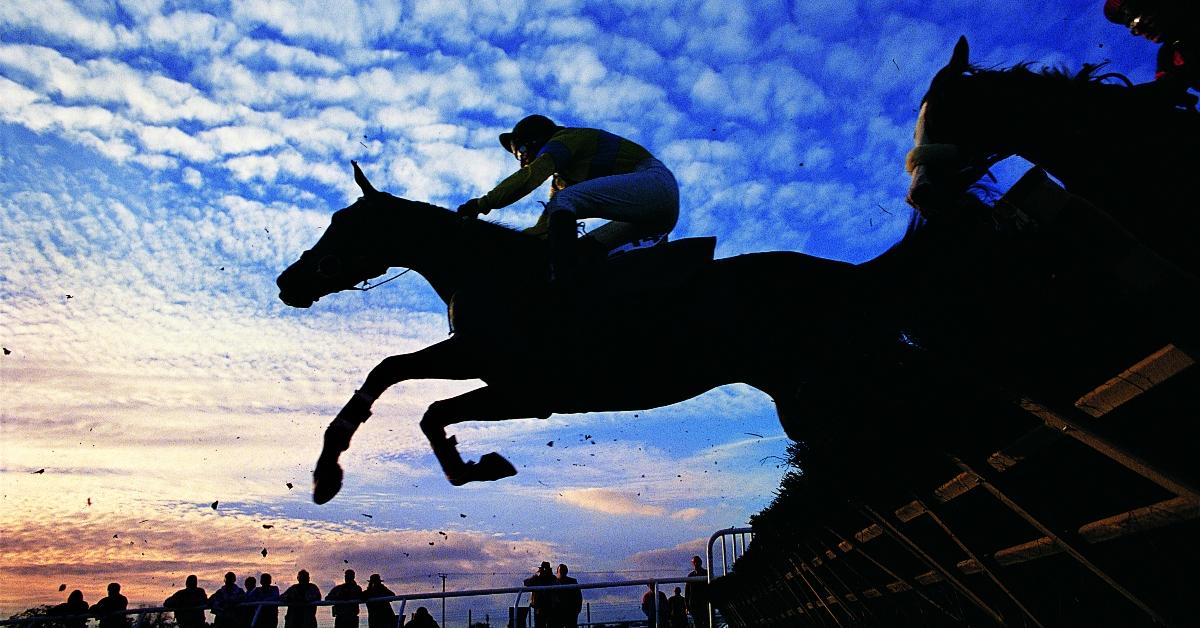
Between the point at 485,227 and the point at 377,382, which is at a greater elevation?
the point at 485,227

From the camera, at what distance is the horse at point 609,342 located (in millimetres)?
3869

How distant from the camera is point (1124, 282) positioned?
1991mm

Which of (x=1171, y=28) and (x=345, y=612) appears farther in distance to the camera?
(x=345, y=612)

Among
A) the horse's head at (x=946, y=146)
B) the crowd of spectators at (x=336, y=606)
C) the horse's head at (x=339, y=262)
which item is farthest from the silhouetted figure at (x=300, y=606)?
the horse's head at (x=946, y=146)

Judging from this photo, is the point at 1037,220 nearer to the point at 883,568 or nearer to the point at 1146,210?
the point at 1146,210

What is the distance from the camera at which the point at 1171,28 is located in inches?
125

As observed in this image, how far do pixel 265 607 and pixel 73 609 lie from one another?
3.66 meters

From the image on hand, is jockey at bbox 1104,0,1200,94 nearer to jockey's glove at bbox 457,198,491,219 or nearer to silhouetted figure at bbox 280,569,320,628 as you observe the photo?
jockey's glove at bbox 457,198,491,219

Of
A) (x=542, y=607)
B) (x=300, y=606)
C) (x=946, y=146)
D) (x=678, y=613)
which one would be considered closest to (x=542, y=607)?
(x=542, y=607)

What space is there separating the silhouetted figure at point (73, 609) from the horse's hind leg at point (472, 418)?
1008cm

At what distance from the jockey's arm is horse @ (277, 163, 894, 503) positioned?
28 centimetres

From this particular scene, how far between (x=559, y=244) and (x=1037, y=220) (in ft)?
8.23

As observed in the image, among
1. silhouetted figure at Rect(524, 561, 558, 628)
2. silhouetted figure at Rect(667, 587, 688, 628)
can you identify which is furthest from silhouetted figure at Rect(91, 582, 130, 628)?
silhouetted figure at Rect(667, 587, 688, 628)

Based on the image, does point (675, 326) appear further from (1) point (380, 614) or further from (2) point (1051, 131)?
(1) point (380, 614)
